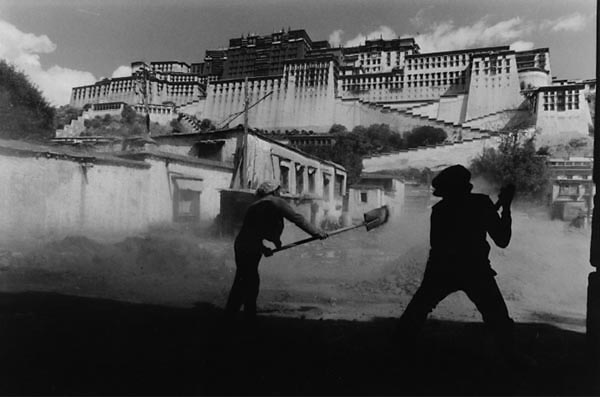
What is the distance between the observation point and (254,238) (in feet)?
11.8

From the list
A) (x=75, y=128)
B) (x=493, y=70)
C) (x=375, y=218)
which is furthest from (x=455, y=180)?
(x=493, y=70)

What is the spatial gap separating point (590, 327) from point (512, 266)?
677 cm

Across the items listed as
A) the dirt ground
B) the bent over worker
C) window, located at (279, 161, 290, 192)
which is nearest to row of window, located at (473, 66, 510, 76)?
the dirt ground

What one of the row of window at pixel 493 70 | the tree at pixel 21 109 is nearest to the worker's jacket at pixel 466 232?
the tree at pixel 21 109

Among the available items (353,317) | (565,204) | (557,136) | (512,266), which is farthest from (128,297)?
(557,136)

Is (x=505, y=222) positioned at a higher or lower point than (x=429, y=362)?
higher

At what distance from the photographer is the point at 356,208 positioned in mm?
12742

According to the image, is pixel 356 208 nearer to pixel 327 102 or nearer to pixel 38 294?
pixel 38 294

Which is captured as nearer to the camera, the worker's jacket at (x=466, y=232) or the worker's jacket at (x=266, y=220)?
the worker's jacket at (x=466, y=232)

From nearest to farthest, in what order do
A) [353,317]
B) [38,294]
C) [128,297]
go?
A: 1. [353,317]
2. [38,294]
3. [128,297]

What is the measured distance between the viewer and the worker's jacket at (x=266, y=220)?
3.61m

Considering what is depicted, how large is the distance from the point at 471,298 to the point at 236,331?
2078 millimetres

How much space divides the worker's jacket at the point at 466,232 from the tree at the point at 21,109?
13.4 meters

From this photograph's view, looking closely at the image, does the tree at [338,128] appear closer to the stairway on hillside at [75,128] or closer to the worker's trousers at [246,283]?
the stairway on hillside at [75,128]
